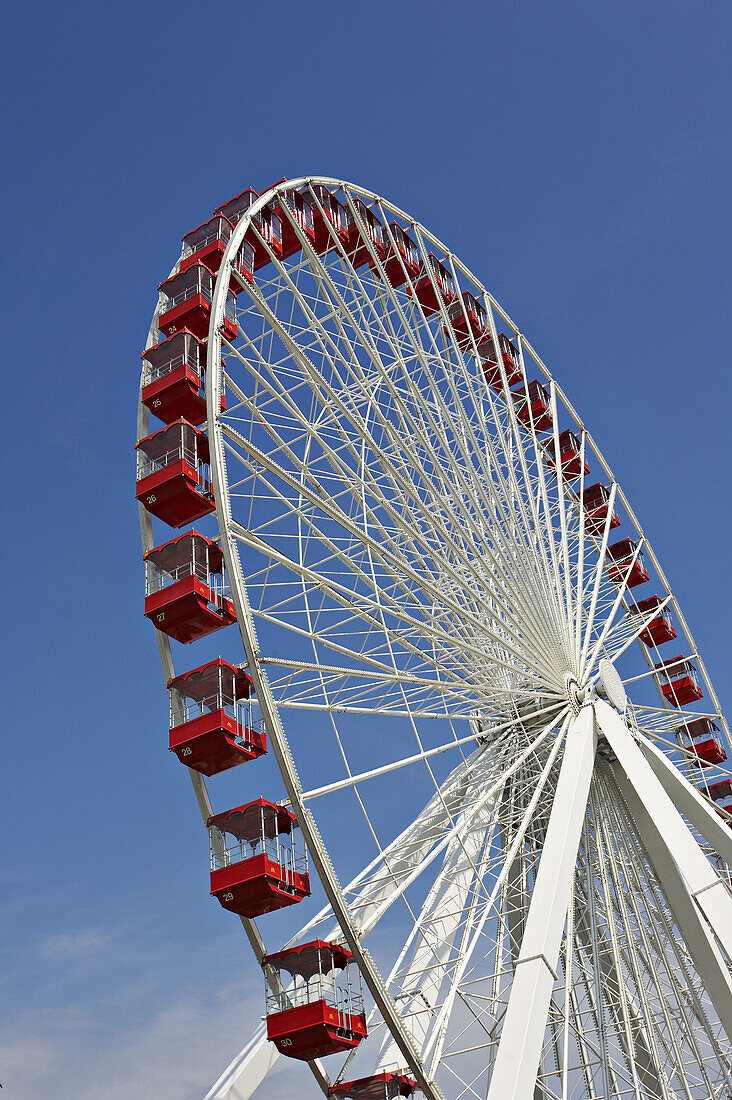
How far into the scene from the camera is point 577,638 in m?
17.6

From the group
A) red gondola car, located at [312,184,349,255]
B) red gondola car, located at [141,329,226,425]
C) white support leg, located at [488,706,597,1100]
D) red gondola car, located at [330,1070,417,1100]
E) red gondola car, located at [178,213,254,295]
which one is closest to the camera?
white support leg, located at [488,706,597,1100]

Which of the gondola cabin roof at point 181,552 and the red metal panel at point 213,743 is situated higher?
the gondola cabin roof at point 181,552

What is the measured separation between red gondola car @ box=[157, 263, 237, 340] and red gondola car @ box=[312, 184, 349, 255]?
7.10ft

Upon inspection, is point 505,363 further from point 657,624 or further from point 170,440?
point 170,440

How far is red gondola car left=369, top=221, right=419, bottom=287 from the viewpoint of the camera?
63.6 ft

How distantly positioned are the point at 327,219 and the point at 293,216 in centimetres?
87

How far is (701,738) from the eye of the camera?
920 inches

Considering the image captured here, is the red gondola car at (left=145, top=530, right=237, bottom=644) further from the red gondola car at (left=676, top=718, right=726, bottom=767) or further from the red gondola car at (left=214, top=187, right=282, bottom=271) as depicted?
the red gondola car at (left=676, top=718, right=726, bottom=767)

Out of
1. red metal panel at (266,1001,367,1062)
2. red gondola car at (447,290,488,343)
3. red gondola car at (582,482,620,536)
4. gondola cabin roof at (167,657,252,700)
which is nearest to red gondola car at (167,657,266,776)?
gondola cabin roof at (167,657,252,700)

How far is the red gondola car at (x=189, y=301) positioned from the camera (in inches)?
640

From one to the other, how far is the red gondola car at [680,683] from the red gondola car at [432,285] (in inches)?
362

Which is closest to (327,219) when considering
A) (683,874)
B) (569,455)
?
(569,455)

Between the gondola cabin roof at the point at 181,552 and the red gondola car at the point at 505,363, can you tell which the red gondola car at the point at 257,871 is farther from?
the red gondola car at the point at 505,363

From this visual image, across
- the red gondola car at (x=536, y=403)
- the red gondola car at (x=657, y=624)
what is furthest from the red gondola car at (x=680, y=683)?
the red gondola car at (x=536, y=403)
